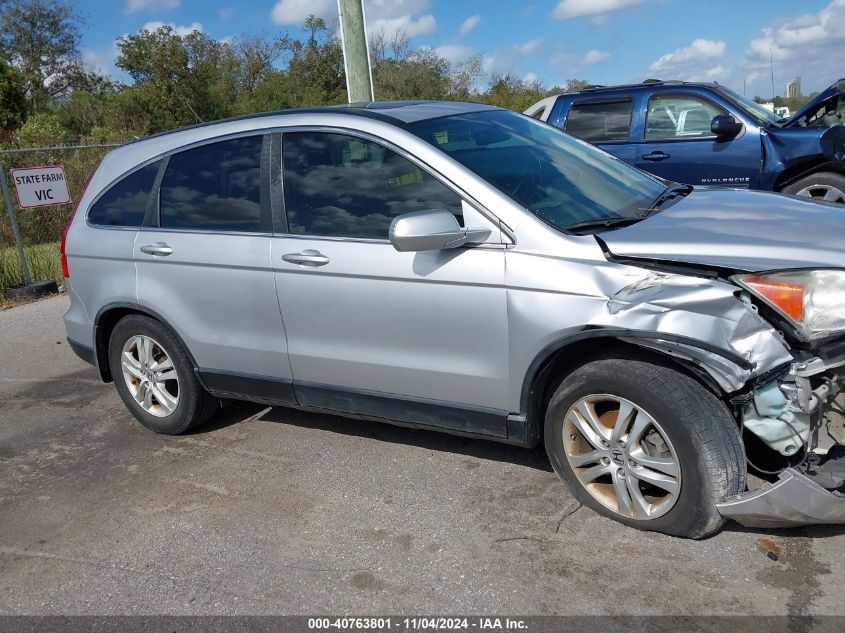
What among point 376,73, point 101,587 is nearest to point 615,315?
point 101,587

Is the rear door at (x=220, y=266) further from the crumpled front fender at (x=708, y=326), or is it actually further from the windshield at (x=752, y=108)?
the windshield at (x=752, y=108)

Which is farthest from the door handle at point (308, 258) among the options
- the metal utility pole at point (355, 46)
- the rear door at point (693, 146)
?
the rear door at point (693, 146)

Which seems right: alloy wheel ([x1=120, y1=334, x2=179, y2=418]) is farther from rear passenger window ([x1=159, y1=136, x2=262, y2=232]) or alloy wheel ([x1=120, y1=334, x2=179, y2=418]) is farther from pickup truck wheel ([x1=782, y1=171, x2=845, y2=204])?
pickup truck wheel ([x1=782, y1=171, x2=845, y2=204])

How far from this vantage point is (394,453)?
441 cm

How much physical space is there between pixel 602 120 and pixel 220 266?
5608 mm

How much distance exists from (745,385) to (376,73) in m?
31.7

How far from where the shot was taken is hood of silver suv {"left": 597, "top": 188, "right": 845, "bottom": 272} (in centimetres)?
304

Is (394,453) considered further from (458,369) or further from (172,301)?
(172,301)

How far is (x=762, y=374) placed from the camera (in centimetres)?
294

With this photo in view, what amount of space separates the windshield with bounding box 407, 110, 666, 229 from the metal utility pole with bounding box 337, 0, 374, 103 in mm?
Result: 4185

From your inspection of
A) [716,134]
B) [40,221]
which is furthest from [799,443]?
[40,221]

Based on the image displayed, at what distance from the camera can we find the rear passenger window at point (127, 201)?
4.75m

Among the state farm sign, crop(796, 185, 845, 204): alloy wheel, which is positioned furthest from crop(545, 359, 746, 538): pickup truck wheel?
the state farm sign

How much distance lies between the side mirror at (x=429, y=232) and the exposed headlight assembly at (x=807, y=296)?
45.8 inches
